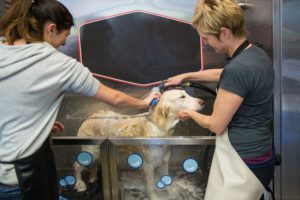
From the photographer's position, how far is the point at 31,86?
1.11 m

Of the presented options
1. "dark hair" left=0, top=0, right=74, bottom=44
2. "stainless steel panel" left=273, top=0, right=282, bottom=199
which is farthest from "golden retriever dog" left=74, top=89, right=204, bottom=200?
"dark hair" left=0, top=0, right=74, bottom=44

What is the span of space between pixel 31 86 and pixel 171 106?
802mm

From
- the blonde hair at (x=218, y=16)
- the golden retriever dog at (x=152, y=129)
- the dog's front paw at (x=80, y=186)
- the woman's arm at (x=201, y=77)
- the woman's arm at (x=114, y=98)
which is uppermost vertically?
the blonde hair at (x=218, y=16)

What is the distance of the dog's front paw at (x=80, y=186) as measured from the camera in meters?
1.76

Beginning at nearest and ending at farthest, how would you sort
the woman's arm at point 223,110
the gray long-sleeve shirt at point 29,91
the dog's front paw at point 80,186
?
the gray long-sleeve shirt at point 29,91 < the woman's arm at point 223,110 < the dog's front paw at point 80,186

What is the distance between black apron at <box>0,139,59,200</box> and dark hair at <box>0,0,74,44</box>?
0.37 m

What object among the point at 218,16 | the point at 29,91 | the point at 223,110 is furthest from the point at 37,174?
the point at 218,16

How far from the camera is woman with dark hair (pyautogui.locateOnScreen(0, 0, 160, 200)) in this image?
1108 millimetres

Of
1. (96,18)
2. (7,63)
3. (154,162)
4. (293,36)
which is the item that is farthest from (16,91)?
(293,36)

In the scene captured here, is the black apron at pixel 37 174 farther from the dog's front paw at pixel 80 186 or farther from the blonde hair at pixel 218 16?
the blonde hair at pixel 218 16

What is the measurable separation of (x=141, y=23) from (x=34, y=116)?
0.97 metres

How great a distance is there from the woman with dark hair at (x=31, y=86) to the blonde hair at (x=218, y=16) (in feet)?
1.45

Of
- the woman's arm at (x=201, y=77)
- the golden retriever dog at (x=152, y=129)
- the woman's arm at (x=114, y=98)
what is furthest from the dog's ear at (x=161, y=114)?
the woman's arm at (x=114, y=98)

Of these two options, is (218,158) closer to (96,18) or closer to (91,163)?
(91,163)
